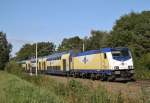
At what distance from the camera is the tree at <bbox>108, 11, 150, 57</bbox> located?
56844 millimetres

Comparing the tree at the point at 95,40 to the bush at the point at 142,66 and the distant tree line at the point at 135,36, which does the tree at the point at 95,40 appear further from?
the bush at the point at 142,66

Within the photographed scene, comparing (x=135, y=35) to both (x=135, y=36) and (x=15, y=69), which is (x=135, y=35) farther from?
(x=15, y=69)

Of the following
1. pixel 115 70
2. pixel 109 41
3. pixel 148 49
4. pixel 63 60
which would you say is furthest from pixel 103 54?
pixel 109 41

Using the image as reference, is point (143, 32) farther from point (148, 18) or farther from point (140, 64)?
point (140, 64)

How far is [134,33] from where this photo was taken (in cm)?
6012

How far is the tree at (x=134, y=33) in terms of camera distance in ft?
186

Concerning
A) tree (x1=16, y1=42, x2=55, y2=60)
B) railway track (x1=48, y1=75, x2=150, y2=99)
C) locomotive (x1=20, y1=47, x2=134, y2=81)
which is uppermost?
tree (x1=16, y1=42, x2=55, y2=60)

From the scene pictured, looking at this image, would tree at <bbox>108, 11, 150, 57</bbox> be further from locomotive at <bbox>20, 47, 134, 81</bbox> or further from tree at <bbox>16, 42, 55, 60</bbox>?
tree at <bbox>16, 42, 55, 60</bbox>

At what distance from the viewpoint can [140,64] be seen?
47719mm

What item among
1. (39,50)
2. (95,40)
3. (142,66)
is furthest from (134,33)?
(39,50)

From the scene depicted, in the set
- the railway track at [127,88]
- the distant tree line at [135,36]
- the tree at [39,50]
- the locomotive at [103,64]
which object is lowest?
the railway track at [127,88]

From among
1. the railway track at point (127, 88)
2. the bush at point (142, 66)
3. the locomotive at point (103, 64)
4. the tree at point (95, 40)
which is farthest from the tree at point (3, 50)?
the railway track at point (127, 88)

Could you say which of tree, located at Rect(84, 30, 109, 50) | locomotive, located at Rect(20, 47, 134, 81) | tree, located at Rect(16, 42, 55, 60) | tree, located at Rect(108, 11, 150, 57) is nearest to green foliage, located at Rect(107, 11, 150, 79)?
tree, located at Rect(108, 11, 150, 57)

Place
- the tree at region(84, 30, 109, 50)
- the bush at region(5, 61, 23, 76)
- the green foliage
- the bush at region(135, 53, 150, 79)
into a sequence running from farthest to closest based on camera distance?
the tree at region(84, 30, 109, 50)
the green foliage
the bush at region(5, 61, 23, 76)
the bush at region(135, 53, 150, 79)
